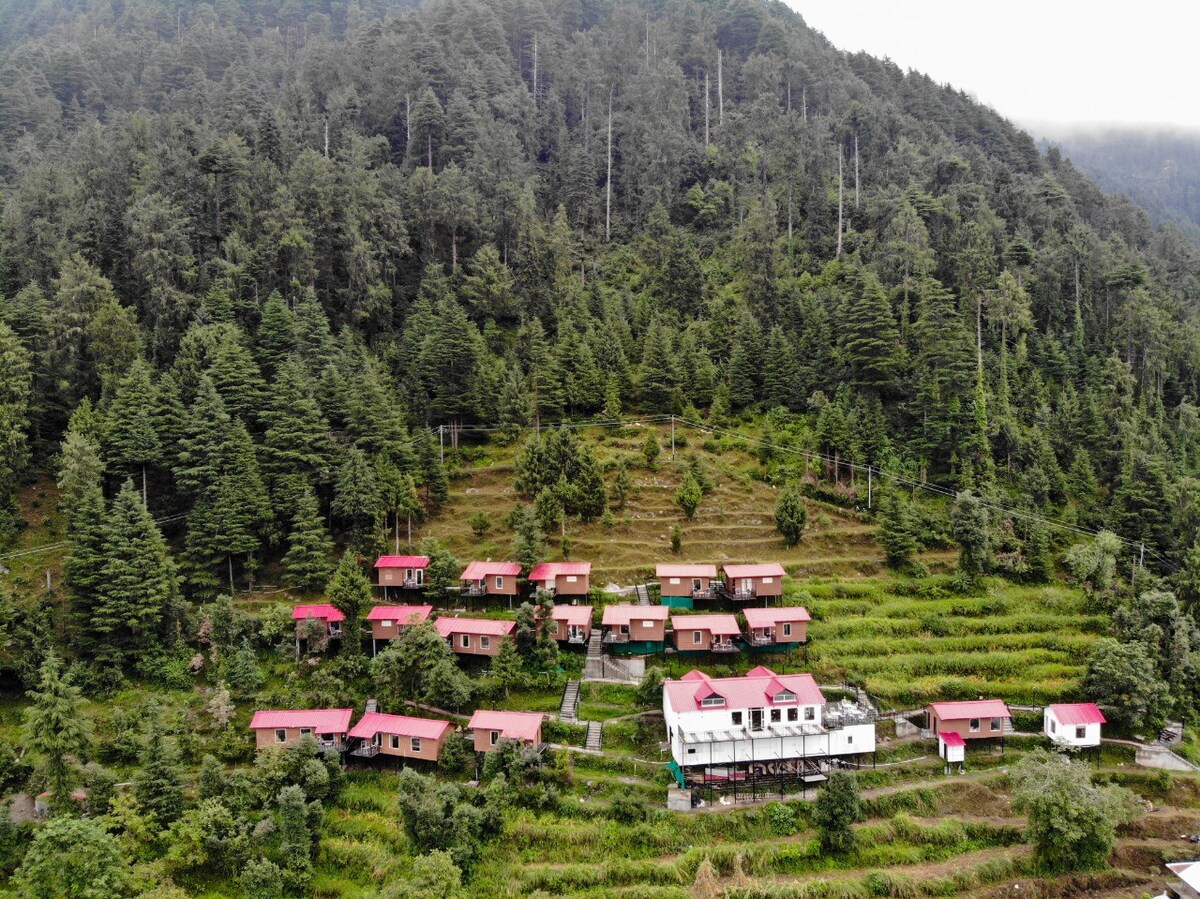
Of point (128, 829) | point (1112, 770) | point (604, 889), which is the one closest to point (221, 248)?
point (128, 829)

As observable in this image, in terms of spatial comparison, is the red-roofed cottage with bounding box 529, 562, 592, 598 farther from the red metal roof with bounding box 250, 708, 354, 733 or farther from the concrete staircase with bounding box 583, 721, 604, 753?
the red metal roof with bounding box 250, 708, 354, 733

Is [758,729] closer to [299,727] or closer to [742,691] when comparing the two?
[742,691]

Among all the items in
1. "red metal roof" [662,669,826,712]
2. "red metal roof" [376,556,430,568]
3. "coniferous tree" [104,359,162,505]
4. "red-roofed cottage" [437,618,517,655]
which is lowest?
"red metal roof" [662,669,826,712]

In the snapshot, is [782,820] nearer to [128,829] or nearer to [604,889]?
[604,889]

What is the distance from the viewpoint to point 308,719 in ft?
114

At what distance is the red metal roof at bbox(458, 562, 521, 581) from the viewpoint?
1658 inches

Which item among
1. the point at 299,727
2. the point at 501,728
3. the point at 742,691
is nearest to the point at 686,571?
the point at 742,691

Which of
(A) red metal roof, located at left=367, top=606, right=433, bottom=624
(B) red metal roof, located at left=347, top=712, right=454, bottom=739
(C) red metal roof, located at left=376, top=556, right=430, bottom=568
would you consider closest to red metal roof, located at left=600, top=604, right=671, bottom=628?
(A) red metal roof, located at left=367, top=606, right=433, bottom=624

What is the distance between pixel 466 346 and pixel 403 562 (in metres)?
17.2

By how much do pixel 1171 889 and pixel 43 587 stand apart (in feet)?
164

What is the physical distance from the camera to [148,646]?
1522 inches

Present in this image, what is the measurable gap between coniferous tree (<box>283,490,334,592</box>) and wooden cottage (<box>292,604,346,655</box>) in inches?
100

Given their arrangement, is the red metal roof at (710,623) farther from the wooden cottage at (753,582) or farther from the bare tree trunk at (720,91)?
the bare tree trunk at (720,91)

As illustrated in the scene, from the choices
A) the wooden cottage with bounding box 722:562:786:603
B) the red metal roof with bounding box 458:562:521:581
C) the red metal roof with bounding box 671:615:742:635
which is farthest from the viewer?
the red metal roof with bounding box 458:562:521:581
